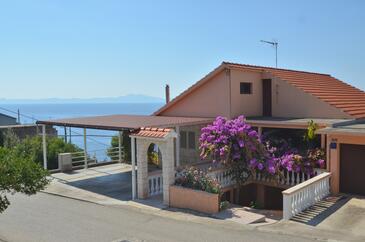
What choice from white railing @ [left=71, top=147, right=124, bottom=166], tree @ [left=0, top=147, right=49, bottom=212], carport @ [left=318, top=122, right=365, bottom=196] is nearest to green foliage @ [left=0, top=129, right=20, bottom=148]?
white railing @ [left=71, top=147, right=124, bottom=166]

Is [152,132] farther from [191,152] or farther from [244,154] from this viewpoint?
[191,152]

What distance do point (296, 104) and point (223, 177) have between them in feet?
18.3

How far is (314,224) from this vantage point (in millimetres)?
11469

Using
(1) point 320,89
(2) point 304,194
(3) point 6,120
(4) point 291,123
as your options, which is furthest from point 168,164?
(3) point 6,120

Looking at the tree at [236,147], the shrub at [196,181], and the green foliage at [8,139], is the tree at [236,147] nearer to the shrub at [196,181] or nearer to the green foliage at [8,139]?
the shrub at [196,181]

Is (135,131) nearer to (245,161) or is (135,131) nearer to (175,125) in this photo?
(175,125)

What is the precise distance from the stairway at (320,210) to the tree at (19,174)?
25.1ft

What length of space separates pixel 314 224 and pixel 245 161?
412cm

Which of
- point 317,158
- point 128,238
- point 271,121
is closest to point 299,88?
point 271,121

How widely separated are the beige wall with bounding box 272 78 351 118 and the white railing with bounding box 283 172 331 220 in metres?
3.96

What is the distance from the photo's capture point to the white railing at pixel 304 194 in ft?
39.1

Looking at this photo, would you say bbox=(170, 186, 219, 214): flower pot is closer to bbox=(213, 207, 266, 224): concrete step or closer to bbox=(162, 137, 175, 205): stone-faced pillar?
bbox=(162, 137, 175, 205): stone-faced pillar

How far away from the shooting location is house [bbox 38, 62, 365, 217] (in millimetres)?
14180

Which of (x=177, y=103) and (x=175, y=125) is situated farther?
(x=177, y=103)
